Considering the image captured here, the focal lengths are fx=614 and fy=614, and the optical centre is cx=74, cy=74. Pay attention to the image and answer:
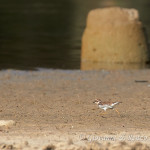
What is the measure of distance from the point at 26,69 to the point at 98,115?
6747mm

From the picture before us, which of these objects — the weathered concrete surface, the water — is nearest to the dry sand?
the weathered concrete surface

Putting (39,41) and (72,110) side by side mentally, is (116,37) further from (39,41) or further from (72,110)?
(72,110)

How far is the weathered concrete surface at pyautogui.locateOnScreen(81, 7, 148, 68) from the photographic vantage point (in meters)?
16.5

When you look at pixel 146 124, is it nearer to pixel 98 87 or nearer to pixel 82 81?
pixel 98 87

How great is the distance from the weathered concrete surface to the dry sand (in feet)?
6.75

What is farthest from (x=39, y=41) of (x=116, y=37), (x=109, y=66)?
(x=109, y=66)

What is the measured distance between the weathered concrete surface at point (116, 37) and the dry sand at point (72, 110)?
2.06 m

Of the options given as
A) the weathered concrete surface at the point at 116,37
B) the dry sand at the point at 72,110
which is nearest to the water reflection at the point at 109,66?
the weathered concrete surface at the point at 116,37

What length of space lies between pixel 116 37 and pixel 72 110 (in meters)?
7.86

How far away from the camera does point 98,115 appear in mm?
8477

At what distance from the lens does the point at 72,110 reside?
29.6 ft

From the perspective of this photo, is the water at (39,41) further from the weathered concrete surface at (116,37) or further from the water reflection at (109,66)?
the weathered concrete surface at (116,37)

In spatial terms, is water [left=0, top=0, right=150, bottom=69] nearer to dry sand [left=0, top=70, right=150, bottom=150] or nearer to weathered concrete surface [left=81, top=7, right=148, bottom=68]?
weathered concrete surface [left=81, top=7, right=148, bottom=68]

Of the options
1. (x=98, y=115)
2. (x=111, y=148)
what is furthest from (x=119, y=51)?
(x=111, y=148)
